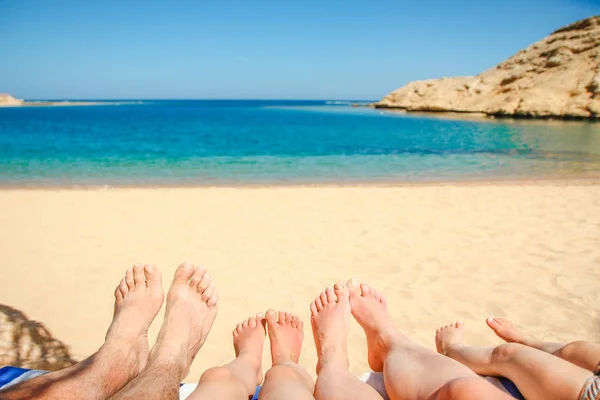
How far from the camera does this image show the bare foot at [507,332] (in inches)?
80.0

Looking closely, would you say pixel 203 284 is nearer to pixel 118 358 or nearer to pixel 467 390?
A: pixel 118 358

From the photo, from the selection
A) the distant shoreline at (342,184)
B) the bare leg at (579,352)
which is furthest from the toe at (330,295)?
the distant shoreline at (342,184)

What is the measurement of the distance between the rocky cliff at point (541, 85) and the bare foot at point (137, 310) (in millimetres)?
36507

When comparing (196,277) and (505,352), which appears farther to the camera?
(196,277)

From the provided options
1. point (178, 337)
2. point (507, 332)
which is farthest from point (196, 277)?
point (507, 332)

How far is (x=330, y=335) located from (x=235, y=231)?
2.79m

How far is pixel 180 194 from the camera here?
6.84 metres

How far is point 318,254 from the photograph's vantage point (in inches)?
158

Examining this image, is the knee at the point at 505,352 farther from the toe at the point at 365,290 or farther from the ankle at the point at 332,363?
the toe at the point at 365,290

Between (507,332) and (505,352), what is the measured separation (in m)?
0.57

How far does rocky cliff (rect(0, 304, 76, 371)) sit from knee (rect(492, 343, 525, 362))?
7.62 feet

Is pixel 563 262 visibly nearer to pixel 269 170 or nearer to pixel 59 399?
pixel 59 399

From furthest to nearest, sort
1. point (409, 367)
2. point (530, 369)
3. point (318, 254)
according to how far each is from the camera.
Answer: point (318, 254), point (409, 367), point (530, 369)

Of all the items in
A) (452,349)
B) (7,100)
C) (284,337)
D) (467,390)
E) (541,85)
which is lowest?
(284,337)
